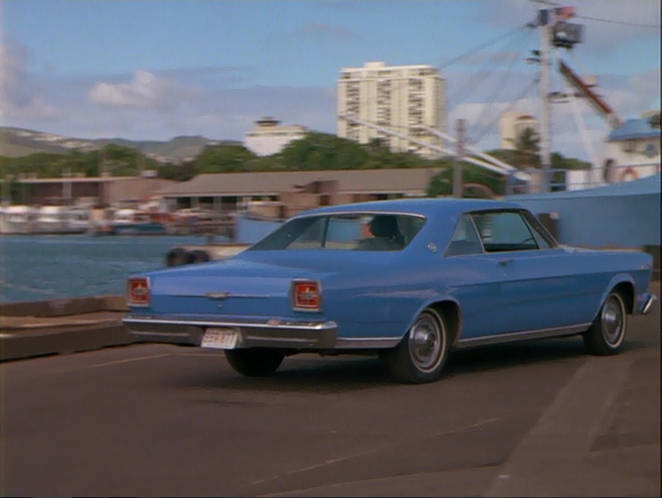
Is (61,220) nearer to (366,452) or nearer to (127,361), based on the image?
(127,361)

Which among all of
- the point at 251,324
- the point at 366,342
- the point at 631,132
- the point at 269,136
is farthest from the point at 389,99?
the point at 631,132

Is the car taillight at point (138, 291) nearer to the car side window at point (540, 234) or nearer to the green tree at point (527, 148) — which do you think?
the car side window at point (540, 234)

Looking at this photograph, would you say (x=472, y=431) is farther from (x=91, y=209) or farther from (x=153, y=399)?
(x=91, y=209)

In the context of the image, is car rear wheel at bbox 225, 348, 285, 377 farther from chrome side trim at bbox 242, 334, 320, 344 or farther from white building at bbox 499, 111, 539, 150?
white building at bbox 499, 111, 539, 150

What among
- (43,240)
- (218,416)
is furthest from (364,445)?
(43,240)

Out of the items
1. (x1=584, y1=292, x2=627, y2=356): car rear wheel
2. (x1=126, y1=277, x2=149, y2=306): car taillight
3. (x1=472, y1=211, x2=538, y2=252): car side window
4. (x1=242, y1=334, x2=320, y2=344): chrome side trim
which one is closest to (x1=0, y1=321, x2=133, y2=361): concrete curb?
(x1=126, y1=277, x2=149, y2=306): car taillight

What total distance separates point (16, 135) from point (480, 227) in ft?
13.3

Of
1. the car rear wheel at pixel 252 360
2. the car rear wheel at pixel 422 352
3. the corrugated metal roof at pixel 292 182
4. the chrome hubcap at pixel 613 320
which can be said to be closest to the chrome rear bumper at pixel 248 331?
the car rear wheel at pixel 422 352

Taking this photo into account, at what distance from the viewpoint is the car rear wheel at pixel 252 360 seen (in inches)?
323

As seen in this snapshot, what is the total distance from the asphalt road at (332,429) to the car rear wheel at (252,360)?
5.0 inches

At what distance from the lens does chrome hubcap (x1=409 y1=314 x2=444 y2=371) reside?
755 cm

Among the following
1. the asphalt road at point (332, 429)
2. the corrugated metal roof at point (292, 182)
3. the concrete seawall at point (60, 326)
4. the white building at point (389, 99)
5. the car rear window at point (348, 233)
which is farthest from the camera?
the corrugated metal roof at point (292, 182)

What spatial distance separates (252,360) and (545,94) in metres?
12.7

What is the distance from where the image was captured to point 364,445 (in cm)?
589
